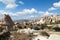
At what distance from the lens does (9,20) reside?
130 feet

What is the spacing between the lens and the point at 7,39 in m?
22.2

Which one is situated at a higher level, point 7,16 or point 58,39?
point 7,16

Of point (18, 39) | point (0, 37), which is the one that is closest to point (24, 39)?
point (18, 39)

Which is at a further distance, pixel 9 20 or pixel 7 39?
pixel 9 20

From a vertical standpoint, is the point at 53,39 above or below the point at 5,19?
below

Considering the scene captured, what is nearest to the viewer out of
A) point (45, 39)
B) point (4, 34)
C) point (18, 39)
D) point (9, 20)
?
point (18, 39)

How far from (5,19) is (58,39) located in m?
20.7

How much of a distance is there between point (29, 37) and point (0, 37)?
437 centimetres

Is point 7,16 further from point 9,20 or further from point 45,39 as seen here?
point 45,39

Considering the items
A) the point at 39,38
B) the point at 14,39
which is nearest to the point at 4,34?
the point at 14,39

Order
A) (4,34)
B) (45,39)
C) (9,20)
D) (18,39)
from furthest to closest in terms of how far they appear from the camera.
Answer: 1. (9,20)
2. (4,34)
3. (45,39)
4. (18,39)

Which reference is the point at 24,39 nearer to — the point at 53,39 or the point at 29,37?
the point at 29,37

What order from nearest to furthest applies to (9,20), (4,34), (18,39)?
1. (18,39)
2. (4,34)
3. (9,20)

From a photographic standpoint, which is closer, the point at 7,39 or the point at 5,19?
the point at 7,39
